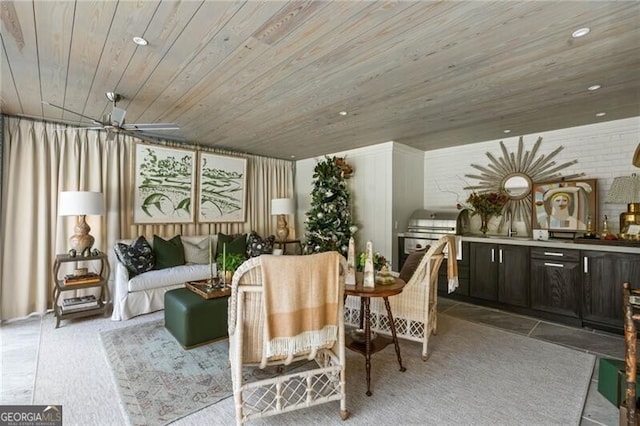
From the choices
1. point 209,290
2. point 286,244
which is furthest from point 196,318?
point 286,244

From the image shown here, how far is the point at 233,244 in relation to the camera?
4922 millimetres

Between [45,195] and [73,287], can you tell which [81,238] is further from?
[45,195]

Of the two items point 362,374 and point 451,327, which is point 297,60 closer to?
point 362,374

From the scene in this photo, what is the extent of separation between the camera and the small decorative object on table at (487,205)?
4480 mm

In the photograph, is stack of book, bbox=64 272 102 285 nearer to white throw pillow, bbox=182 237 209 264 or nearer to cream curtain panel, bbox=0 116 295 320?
cream curtain panel, bbox=0 116 295 320

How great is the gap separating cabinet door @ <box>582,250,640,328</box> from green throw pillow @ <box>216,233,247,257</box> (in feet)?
15.2

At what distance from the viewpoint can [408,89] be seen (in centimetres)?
271

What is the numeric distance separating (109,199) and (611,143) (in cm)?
692

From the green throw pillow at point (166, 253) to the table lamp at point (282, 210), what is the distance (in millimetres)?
1859

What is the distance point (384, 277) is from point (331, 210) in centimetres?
270

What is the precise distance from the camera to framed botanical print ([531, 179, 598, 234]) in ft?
12.4

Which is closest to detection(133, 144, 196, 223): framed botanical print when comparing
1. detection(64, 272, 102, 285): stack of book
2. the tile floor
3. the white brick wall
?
detection(64, 272, 102, 285): stack of book

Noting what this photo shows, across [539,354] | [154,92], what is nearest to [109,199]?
[154,92]

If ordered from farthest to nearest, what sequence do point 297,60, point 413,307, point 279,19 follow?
point 413,307 < point 297,60 < point 279,19
